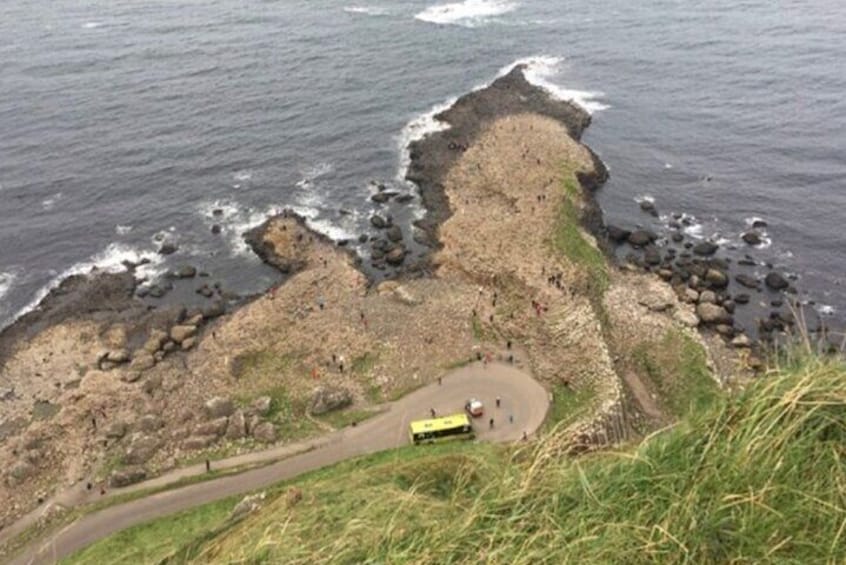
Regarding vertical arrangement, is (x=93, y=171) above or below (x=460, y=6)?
below

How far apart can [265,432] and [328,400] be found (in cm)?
503

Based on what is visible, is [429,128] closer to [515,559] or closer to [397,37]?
[397,37]

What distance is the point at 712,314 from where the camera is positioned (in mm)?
61688

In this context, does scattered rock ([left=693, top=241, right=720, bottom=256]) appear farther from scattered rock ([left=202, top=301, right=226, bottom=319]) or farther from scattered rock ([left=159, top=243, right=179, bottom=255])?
scattered rock ([left=159, top=243, right=179, bottom=255])

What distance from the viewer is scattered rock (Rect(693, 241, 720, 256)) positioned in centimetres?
7150

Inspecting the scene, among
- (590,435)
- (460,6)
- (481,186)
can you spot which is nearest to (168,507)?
(590,435)

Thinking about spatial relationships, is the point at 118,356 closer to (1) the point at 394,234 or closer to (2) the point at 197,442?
(2) the point at 197,442

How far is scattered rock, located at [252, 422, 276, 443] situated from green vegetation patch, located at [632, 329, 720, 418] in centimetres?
2840

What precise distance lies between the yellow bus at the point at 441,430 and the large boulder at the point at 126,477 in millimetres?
18367

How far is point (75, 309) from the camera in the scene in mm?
66750

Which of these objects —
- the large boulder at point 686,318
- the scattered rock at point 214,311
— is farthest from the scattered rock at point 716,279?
the scattered rock at point 214,311

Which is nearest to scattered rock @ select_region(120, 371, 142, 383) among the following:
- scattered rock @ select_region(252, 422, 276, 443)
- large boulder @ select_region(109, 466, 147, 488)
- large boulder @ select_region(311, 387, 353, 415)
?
large boulder @ select_region(109, 466, 147, 488)

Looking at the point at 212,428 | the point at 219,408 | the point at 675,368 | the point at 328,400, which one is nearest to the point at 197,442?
the point at 212,428

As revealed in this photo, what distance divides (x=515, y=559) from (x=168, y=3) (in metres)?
155
